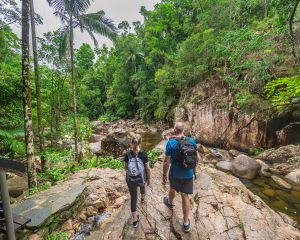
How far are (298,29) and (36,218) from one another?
13610 mm

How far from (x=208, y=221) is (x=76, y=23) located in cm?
1073

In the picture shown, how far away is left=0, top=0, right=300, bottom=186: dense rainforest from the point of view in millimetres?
6699

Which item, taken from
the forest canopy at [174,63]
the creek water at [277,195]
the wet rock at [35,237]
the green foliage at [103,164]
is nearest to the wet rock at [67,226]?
the wet rock at [35,237]

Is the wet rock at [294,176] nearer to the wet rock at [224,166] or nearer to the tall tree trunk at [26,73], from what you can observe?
the wet rock at [224,166]

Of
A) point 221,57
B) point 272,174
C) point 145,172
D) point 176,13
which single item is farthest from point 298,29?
point 176,13

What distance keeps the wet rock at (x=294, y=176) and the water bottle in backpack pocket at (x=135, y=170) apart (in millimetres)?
7540

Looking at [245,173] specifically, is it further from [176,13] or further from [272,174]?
[176,13]

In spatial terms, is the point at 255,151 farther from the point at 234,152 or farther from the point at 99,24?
the point at 99,24

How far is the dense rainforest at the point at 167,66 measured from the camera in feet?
22.0

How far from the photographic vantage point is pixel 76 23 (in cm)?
971

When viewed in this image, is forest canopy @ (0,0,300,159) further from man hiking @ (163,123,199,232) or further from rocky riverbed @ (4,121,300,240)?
man hiking @ (163,123,199,232)

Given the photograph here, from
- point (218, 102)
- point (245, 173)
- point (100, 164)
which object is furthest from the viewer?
point (218, 102)

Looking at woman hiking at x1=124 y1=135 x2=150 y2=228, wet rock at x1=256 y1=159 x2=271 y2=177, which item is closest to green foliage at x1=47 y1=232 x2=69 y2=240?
woman hiking at x1=124 y1=135 x2=150 y2=228

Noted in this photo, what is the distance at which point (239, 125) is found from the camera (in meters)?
11.9
